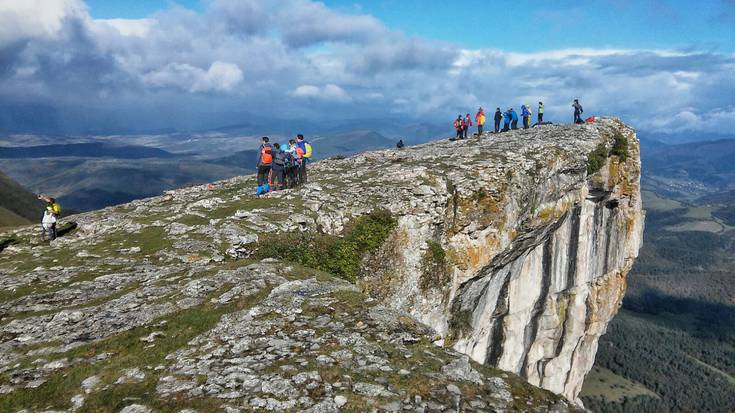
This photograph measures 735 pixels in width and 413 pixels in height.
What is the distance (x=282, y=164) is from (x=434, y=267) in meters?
12.4

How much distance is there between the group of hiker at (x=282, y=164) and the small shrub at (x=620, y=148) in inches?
1451

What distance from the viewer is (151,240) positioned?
786 inches

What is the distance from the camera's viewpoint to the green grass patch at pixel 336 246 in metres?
20.7

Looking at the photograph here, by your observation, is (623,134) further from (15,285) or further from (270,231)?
(15,285)

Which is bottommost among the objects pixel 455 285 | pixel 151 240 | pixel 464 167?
pixel 455 285

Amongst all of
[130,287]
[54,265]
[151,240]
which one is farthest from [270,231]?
[54,265]

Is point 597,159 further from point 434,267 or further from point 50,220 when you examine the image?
point 50,220

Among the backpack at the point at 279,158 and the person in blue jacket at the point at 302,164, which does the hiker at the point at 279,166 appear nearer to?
the backpack at the point at 279,158

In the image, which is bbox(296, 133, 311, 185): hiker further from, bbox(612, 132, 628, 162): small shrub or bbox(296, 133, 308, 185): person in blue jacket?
bbox(612, 132, 628, 162): small shrub

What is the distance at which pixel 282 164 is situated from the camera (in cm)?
3019

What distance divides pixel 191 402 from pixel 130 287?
26.7 ft


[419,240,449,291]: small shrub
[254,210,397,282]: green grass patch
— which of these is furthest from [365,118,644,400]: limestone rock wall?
[254,210,397,282]: green grass patch

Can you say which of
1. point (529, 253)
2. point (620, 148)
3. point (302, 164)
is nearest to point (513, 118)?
point (620, 148)

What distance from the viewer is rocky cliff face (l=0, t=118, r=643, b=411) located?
9.38m
